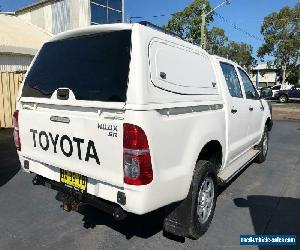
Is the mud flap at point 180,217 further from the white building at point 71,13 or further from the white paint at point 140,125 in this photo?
the white building at point 71,13

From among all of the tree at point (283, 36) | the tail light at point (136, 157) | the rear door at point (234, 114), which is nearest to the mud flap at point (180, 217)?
the tail light at point (136, 157)

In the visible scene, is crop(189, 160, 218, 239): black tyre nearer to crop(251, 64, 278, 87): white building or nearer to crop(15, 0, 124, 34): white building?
crop(15, 0, 124, 34): white building

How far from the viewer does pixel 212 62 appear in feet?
15.1

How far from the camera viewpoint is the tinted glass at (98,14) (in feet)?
75.5

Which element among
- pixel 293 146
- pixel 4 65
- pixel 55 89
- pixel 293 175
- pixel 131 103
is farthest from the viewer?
pixel 4 65

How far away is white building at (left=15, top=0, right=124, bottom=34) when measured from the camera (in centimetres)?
2238

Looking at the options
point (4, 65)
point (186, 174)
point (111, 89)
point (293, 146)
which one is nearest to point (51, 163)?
point (111, 89)

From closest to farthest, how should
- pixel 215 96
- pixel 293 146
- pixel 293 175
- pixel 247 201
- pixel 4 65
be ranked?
1. pixel 215 96
2. pixel 247 201
3. pixel 293 175
4. pixel 293 146
5. pixel 4 65

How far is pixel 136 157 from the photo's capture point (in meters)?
2.89

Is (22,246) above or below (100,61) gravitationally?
below

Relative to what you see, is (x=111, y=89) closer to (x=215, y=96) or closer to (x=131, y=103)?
(x=131, y=103)

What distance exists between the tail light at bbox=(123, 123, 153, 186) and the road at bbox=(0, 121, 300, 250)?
118cm

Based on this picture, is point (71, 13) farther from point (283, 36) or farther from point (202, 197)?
point (283, 36)

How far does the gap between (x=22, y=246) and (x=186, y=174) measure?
192 centimetres
